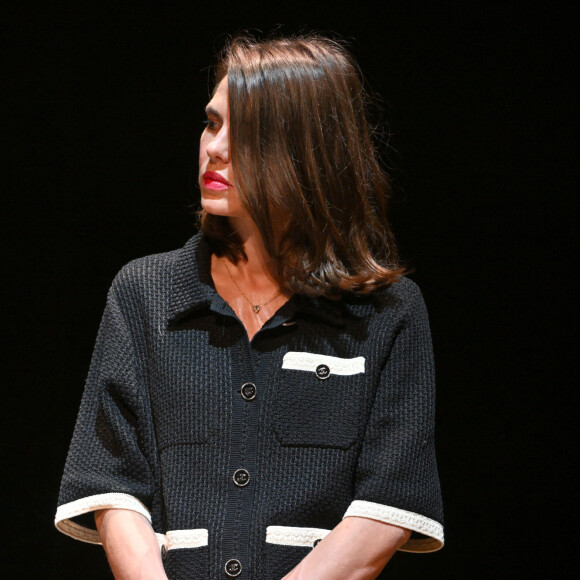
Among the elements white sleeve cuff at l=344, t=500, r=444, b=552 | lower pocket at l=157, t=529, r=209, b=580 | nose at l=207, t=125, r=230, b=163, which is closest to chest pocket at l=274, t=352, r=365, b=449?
white sleeve cuff at l=344, t=500, r=444, b=552

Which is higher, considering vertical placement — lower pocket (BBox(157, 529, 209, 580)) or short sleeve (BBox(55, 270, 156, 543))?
short sleeve (BBox(55, 270, 156, 543))

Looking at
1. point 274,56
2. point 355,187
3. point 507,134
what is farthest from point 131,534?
point 507,134

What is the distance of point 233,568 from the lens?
153cm

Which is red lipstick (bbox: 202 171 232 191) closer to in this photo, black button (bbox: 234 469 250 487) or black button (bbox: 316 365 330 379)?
black button (bbox: 316 365 330 379)

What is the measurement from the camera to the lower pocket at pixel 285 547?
1.55 m

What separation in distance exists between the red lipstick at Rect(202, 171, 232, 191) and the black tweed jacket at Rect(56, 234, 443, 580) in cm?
16

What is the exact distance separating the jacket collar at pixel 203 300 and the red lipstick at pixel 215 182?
0.45ft

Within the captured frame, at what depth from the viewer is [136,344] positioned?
5.52 ft

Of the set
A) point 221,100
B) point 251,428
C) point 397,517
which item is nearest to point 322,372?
point 251,428

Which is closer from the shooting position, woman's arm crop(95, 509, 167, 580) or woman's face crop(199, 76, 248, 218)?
woman's arm crop(95, 509, 167, 580)

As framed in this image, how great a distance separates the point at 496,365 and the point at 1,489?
3.82ft

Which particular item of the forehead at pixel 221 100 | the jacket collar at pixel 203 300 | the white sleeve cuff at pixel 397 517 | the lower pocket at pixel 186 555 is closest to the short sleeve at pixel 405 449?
the white sleeve cuff at pixel 397 517

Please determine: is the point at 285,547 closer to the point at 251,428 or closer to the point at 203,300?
the point at 251,428

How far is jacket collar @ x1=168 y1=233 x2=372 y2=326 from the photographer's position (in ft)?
5.48
